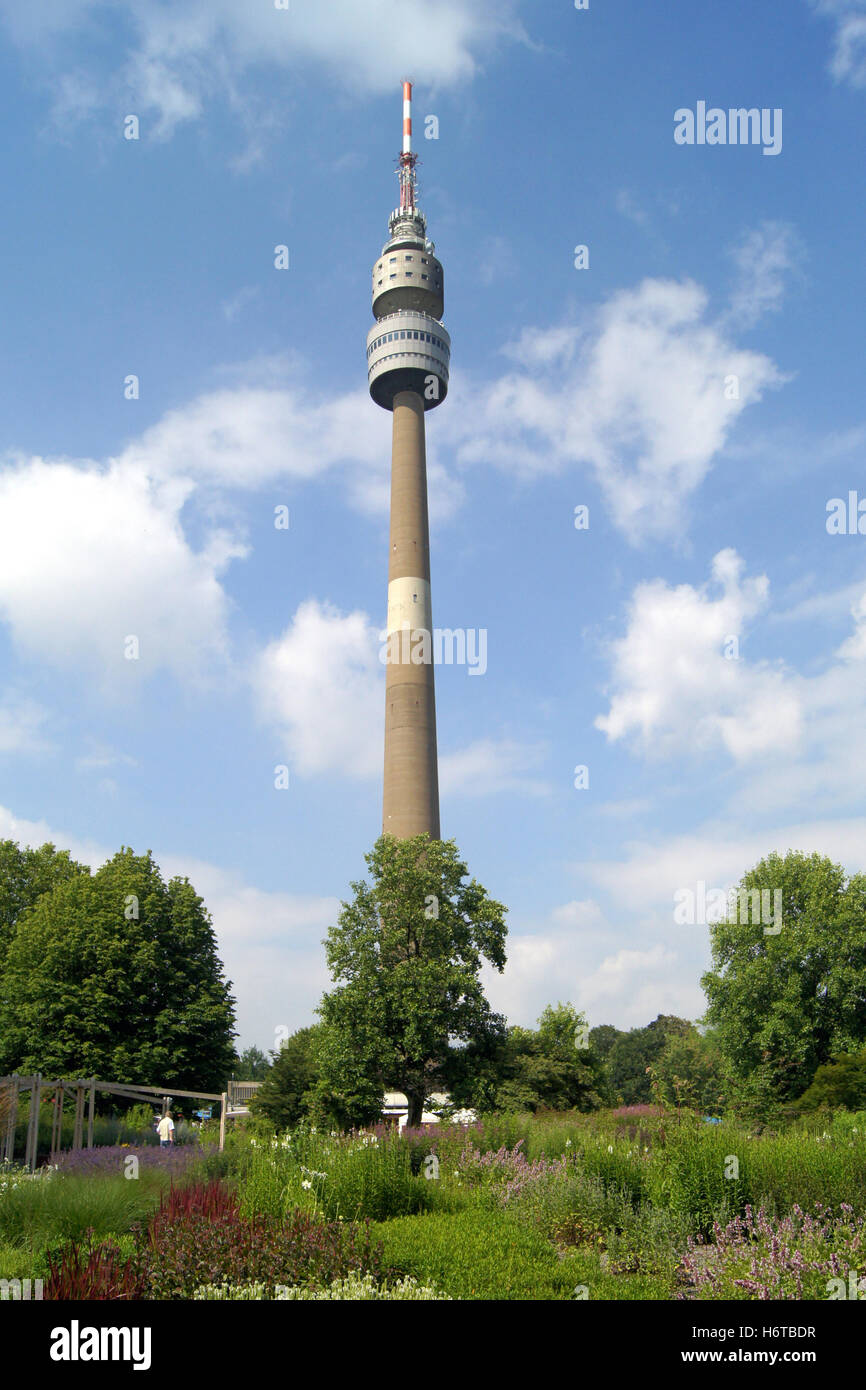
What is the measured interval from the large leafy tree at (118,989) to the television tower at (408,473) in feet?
57.1

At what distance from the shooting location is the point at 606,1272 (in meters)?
10.3

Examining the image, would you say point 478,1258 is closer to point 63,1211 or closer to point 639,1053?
point 63,1211

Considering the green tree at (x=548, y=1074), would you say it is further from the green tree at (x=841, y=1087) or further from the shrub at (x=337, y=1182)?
the shrub at (x=337, y=1182)

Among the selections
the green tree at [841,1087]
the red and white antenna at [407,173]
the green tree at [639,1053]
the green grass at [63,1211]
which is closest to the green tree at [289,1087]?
the green tree at [841,1087]

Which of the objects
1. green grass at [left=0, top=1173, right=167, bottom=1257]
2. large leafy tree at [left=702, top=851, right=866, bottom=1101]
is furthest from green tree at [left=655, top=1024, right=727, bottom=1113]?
green grass at [left=0, top=1173, right=167, bottom=1257]

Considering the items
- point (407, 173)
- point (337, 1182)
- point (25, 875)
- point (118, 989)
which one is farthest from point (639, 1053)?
point (337, 1182)

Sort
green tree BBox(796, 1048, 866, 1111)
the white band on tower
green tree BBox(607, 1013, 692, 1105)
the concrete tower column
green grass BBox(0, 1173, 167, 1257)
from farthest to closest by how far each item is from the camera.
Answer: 1. green tree BBox(607, 1013, 692, 1105)
2. the white band on tower
3. the concrete tower column
4. green tree BBox(796, 1048, 866, 1111)
5. green grass BBox(0, 1173, 167, 1257)

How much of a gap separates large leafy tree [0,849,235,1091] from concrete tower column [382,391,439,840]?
17052mm

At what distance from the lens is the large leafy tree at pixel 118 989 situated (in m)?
41.6

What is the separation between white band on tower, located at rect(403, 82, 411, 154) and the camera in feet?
266

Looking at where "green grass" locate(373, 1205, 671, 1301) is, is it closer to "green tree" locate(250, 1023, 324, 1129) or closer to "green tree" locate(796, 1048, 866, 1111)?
"green tree" locate(796, 1048, 866, 1111)

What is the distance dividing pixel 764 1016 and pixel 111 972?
29115 mm

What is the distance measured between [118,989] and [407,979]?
15089 millimetres
